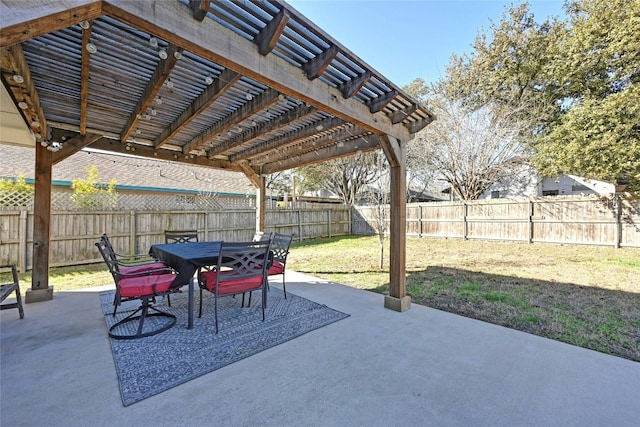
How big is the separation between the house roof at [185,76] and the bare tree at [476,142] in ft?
26.8

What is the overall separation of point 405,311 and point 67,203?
23.5 feet

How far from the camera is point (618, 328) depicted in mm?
2934

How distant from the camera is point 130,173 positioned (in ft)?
32.4

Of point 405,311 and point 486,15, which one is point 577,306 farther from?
point 486,15

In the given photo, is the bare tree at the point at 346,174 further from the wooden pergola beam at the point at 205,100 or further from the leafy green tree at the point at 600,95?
the wooden pergola beam at the point at 205,100

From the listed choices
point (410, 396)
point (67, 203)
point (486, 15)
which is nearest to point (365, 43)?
point (410, 396)

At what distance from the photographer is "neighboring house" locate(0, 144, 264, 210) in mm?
7609

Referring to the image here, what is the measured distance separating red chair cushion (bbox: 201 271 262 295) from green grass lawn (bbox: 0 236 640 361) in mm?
2055

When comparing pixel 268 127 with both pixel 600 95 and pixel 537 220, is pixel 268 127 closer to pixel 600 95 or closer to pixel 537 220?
pixel 537 220

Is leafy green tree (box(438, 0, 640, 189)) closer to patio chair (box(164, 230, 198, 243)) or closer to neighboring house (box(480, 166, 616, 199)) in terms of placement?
neighboring house (box(480, 166, 616, 199))

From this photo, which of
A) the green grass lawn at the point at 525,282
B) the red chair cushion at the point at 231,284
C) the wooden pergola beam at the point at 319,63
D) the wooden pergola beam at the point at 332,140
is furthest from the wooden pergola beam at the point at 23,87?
the green grass lawn at the point at 525,282

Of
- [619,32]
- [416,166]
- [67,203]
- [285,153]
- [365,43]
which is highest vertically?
[619,32]

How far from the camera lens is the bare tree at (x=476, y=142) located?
1047 centimetres

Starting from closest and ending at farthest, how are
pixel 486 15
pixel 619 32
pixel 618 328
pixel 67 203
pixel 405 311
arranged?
pixel 618 328
pixel 405 311
pixel 67 203
pixel 619 32
pixel 486 15
